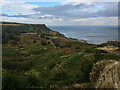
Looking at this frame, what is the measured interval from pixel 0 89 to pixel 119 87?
20.2ft

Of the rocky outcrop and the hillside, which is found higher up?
the rocky outcrop

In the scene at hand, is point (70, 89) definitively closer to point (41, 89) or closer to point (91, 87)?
point (91, 87)

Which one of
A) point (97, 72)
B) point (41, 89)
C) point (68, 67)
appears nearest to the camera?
point (41, 89)

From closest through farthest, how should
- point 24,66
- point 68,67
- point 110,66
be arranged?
point 110,66
point 68,67
point 24,66

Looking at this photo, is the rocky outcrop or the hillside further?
the hillside

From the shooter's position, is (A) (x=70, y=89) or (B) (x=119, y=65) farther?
(B) (x=119, y=65)

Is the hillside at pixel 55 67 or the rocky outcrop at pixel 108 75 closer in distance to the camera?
the rocky outcrop at pixel 108 75

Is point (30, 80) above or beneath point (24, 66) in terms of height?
above

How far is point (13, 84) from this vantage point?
6.12m

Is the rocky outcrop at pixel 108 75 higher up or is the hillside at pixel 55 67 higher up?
the rocky outcrop at pixel 108 75

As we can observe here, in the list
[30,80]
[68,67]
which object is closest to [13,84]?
[30,80]

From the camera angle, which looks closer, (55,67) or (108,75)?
(108,75)

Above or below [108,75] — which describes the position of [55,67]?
below

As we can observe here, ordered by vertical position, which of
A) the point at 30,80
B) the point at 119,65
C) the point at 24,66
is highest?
the point at 119,65
